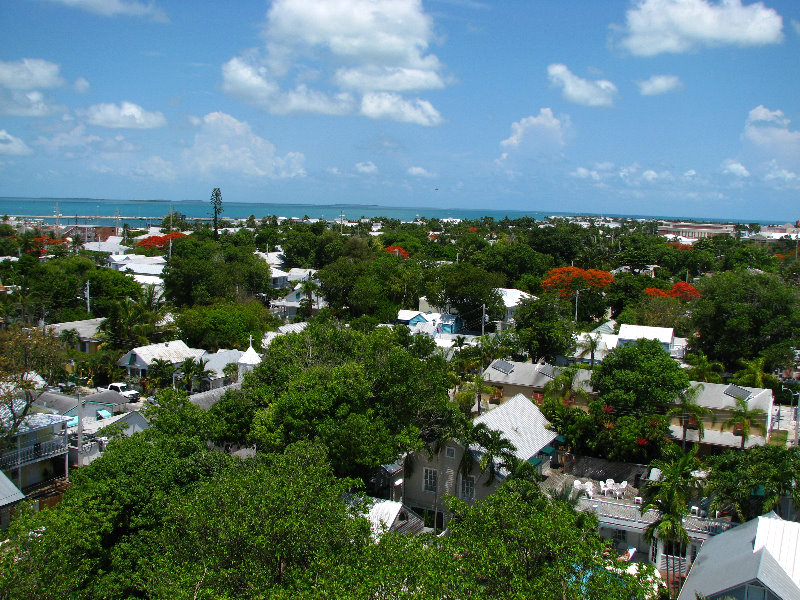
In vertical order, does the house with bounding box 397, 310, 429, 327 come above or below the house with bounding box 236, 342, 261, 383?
above

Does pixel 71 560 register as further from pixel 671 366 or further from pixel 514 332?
pixel 514 332

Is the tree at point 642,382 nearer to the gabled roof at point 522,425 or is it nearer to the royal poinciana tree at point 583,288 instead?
the gabled roof at point 522,425

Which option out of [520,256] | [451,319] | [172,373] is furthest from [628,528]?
[520,256]

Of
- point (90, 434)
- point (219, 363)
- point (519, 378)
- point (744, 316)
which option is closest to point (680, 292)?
point (744, 316)

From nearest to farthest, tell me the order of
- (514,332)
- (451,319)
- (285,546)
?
(285,546) < (514,332) < (451,319)

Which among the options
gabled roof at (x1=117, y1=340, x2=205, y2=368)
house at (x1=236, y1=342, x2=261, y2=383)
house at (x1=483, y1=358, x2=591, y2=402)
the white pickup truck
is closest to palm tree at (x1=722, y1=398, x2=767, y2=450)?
house at (x1=483, y1=358, x2=591, y2=402)

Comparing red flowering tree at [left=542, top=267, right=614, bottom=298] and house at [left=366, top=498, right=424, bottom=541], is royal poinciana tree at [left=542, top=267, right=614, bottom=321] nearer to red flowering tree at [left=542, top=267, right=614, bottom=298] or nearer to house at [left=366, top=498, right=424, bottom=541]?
red flowering tree at [left=542, top=267, right=614, bottom=298]
